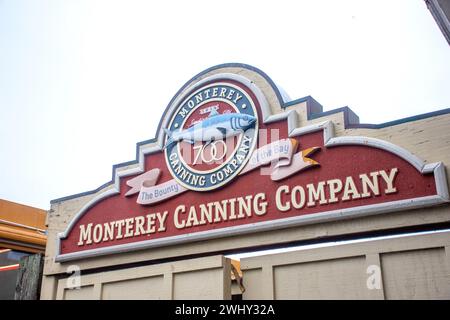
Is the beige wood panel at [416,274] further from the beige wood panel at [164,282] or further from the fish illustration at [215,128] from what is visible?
the fish illustration at [215,128]

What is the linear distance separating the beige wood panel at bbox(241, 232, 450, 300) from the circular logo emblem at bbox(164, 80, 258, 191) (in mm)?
1585

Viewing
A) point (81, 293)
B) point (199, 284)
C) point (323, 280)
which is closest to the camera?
point (323, 280)

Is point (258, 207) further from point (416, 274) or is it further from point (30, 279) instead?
point (30, 279)

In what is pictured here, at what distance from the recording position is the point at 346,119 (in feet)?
22.9

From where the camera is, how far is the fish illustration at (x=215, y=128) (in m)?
7.74

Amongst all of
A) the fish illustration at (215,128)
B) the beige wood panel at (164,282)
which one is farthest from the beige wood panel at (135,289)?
the fish illustration at (215,128)

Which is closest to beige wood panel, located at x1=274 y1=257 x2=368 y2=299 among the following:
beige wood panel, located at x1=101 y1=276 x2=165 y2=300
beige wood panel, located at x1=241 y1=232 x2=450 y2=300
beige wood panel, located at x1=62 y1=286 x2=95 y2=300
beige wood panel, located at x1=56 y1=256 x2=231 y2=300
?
beige wood panel, located at x1=241 y1=232 x2=450 y2=300

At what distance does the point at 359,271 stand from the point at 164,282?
2.63m

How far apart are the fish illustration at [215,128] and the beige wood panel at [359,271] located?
2.00 meters

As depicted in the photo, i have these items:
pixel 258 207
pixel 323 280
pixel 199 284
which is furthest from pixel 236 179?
pixel 323 280

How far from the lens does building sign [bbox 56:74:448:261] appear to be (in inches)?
253

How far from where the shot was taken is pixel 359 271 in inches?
240
